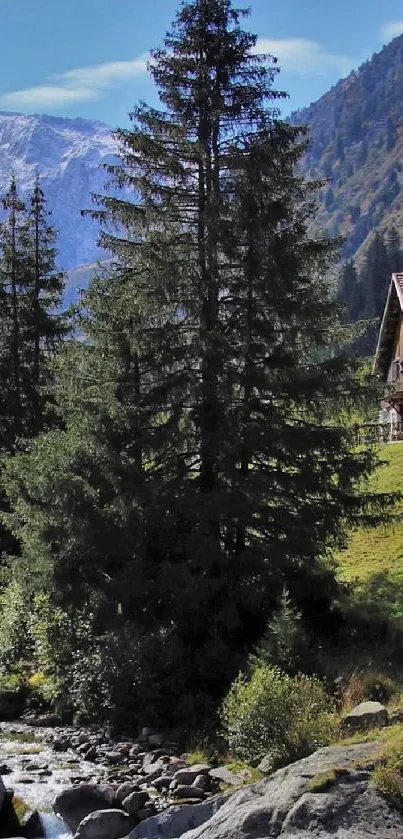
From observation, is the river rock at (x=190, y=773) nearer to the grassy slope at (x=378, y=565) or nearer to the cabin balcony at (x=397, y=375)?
the grassy slope at (x=378, y=565)

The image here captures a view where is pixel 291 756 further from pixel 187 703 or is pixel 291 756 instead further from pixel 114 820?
pixel 187 703

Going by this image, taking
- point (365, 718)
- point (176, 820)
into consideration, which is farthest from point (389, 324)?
point (176, 820)

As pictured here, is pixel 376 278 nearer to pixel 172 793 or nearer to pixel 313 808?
pixel 172 793

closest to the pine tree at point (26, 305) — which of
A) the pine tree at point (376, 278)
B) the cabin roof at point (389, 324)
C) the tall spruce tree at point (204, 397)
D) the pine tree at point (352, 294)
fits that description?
the tall spruce tree at point (204, 397)

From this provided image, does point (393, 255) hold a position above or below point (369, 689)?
above

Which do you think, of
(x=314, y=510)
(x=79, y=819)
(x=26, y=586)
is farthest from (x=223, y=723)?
(x=26, y=586)

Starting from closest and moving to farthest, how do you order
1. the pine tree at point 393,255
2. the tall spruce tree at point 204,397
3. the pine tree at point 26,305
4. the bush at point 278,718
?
the bush at point 278,718 → the tall spruce tree at point 204,397 → the pine tree at point 26,305 → the pine tree at point 393,255

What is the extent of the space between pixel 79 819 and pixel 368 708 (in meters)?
4.71

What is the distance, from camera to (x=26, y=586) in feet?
60.9

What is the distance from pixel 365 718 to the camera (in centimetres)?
1173

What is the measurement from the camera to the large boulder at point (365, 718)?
37.7 ft

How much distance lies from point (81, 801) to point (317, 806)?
5.44 metres

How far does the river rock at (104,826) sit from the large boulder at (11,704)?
7.10 meters

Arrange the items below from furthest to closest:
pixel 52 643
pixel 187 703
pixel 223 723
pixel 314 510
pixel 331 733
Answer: pixel 52 643 < pixel 314 510 < pixel 187 703 < pixel 223 723 < pixel 331 733
